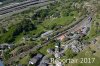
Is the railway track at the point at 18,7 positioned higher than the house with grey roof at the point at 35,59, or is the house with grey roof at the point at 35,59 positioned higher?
the house with grey roof at the point at 35,59

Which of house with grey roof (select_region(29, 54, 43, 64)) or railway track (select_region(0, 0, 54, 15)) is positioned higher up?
house with grey roof (select_region(29, 54, 43, 64))

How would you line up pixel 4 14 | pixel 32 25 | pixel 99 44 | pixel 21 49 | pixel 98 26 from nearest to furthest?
pixel 99 44
pixel 21 49
pixel 98 26
pixel 32 25
pixel 4 14

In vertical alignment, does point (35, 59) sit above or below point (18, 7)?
above

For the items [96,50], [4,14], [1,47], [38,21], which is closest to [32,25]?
[38,21]

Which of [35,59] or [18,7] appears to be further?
[18,7]

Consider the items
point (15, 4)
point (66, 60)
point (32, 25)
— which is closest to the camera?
point (66, 60)

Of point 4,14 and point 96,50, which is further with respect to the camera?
point 4,14

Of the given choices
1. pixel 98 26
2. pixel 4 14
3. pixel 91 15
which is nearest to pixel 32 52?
pixel 98 26

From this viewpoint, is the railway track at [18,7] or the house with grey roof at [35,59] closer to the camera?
the house with grey roof at [35,59]

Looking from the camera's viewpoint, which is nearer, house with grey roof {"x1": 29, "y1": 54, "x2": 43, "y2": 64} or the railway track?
house with grey roof {"x1": 29, "y1": 54, "x2": 43, "y2": 64}

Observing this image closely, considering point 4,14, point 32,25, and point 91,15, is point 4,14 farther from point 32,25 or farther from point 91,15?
point 91,15
